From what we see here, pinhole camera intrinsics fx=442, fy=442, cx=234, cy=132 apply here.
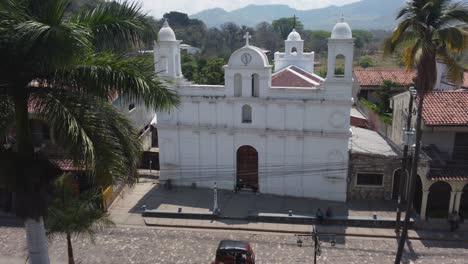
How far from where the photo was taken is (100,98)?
948cm

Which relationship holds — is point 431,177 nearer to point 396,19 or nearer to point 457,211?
point 457,211

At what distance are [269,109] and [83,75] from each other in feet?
59.5

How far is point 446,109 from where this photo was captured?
80.4 ft

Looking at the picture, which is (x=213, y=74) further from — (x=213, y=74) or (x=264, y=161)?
(x=264, y=161)

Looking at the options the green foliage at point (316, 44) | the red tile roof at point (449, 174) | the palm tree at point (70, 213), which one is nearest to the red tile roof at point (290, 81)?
the red tile roof at point (449, 174)

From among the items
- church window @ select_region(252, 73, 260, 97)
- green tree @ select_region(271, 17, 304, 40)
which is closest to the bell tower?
church window @ select_region(252, 73, 260, 97)

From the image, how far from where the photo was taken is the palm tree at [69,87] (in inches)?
304

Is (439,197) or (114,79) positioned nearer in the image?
(114,79)

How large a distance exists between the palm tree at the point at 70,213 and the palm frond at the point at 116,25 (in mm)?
7277

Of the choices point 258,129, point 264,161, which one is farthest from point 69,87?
point 264,161

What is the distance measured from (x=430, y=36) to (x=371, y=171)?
39.1 ft

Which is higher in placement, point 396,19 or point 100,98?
point 396,19

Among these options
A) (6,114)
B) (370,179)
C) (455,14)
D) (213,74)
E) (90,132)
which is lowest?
(370,179)

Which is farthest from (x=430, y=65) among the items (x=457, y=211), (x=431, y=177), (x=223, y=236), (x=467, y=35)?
(x=223, y=236)
